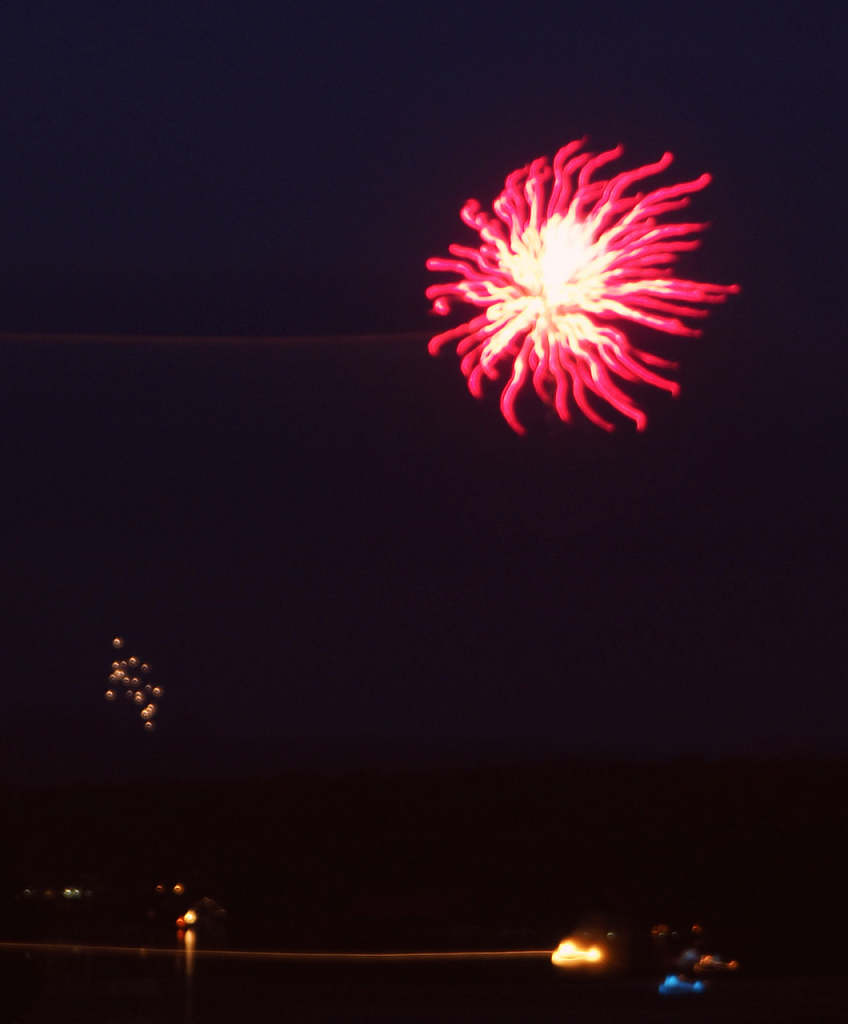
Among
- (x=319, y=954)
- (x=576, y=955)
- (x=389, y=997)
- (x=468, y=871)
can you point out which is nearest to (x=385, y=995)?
(x=389, y=997)

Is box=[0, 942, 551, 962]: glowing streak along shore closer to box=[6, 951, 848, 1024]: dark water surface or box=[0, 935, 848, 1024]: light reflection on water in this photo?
box=[0, 935, 848, 1024]: light reflection on water

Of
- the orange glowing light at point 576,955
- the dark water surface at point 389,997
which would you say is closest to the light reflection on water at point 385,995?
the dark water surface at point 389,997

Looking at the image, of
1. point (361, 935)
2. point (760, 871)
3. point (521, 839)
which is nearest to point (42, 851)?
point (521, 839)

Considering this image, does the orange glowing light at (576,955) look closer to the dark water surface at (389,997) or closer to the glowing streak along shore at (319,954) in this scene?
the dark water surface at (389,997)

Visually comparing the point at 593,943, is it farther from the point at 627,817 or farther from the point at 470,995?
the point at 627,817

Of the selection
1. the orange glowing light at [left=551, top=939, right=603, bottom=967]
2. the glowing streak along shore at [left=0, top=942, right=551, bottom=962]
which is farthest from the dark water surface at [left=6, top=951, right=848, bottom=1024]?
the glowing streak along shore at [left=0, top=942, right=551, bottom=962]

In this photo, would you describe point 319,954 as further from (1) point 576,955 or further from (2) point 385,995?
(2) point 385,995

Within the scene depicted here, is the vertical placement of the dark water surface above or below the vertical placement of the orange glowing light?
below
